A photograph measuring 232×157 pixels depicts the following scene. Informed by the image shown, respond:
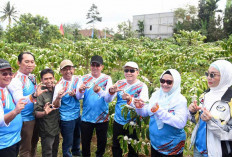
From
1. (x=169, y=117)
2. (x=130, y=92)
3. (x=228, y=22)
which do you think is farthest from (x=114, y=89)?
(x=228, y=22)

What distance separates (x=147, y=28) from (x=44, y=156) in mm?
35448

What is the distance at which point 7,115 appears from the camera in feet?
5.91

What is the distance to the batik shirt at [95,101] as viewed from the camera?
2709 mm

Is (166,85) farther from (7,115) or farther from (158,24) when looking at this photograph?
(158,24)

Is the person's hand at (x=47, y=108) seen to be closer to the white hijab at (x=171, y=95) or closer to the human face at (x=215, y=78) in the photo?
the white hijab at (x=171, y=95)

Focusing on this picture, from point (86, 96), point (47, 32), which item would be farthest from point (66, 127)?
point (47, 32)

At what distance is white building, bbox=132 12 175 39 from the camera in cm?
3275

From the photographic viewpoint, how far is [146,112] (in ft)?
7.31

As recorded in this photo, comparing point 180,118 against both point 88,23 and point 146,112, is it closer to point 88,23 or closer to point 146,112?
point 146,112

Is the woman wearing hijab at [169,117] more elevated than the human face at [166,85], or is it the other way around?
the human face at [166,85]

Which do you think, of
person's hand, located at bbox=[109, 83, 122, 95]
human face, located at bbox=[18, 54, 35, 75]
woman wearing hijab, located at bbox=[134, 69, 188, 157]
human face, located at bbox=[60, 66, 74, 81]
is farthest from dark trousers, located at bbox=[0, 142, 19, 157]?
woman wearing hijab, located at bbox=[134, 69, 188, 157]

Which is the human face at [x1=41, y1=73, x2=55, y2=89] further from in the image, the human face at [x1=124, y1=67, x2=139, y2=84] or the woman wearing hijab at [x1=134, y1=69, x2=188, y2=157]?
the woman wearing hijab at [x1=134, y1=69, x2=188, y2=157]

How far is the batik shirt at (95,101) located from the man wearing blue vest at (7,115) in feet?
2.98

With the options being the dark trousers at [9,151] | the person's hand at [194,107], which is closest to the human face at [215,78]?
the person's hand at [194,107]
